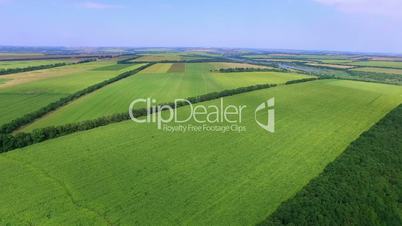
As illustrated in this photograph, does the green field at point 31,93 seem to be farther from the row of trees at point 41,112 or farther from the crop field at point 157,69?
the crop field at point 157,69

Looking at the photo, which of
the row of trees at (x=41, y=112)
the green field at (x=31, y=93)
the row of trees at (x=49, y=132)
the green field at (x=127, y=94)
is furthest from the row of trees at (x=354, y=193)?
the green field at (x=31, y=93)

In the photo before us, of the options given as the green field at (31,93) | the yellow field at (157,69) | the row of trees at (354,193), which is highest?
the yellow field at (157,69)

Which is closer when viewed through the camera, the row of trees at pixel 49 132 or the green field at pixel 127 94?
the row of trees at pixel 49 132

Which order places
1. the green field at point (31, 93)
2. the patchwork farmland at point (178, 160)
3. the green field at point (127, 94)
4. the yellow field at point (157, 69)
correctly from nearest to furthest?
the patchwork farmland at point (178, 160), the green field at point (127, 94), the green field at point (31, 93), the yellow field at point (157, 69)

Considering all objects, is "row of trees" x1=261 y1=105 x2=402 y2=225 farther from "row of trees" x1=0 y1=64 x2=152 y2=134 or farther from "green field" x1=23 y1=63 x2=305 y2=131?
"row of trees" x1=0 y1=64 x2=152 y2=134

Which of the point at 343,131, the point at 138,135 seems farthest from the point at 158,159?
the point at 343,131
